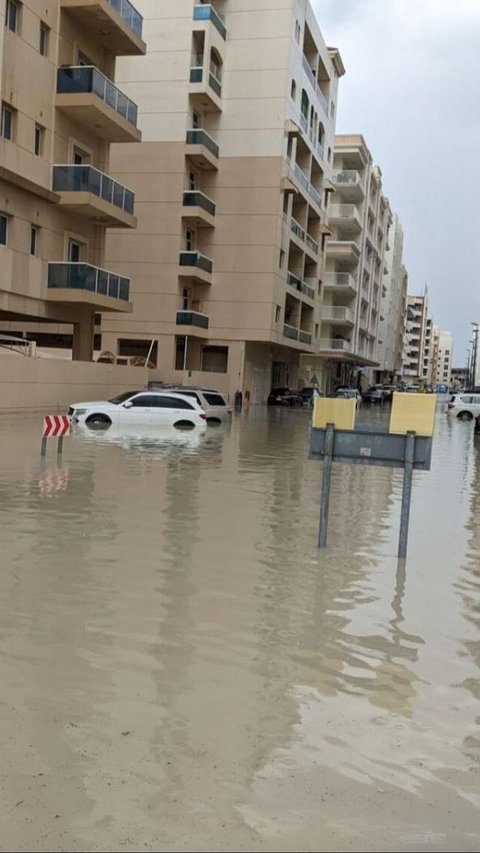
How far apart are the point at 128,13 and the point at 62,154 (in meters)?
8.04

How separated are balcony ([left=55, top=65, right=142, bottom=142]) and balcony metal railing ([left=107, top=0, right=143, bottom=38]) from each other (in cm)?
356

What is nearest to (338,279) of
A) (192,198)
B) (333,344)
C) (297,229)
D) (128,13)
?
(333,344)

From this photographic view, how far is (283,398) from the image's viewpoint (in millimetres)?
53656

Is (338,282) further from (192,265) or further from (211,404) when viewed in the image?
(211,404)

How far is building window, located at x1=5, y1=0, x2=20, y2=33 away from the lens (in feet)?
87.5

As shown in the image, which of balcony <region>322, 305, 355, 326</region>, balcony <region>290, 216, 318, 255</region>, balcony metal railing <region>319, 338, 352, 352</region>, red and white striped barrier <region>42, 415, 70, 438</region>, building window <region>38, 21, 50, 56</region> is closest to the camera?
red and white striped barrier <region>42, 415, 70, 438</region>

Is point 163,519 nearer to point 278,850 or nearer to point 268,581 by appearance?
point 268,581

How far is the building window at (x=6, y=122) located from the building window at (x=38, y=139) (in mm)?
1517

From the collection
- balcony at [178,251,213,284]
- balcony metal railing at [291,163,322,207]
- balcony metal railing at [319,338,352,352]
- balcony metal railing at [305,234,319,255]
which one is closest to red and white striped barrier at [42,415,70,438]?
balcony at [178,251,213,284]

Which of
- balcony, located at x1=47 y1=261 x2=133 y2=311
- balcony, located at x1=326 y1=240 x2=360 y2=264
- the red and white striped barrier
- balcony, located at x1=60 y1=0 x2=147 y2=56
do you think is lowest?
the red and white striped barrier

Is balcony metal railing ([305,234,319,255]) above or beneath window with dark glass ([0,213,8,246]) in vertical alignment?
above

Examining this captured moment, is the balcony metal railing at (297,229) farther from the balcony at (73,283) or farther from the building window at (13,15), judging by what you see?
the building window at (13,15)

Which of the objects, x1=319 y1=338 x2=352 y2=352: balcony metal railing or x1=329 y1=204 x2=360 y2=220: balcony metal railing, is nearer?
x1=319 y1=338 x2=352 y2=352: balcony metal railing

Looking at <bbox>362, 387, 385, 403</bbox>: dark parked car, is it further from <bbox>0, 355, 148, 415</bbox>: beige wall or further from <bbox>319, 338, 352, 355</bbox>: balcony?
<bbox>0, 355, 148, 415</bbox>: beige wall
